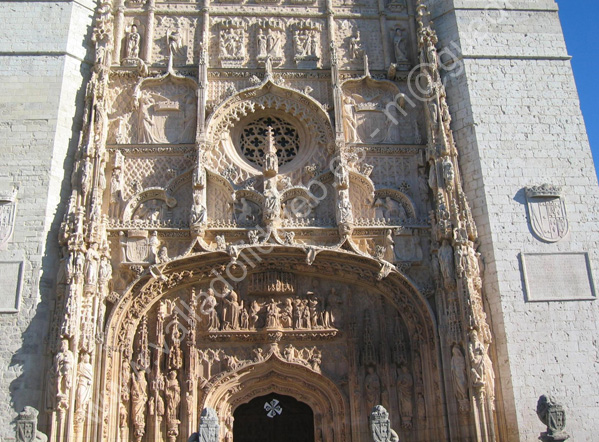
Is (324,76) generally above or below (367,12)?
below

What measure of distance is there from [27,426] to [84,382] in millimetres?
1169

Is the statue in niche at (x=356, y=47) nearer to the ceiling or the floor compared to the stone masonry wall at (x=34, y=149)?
nearer to the ceiling

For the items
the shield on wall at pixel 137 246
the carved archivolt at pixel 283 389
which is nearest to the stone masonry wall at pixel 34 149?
the shield on wall at pixel 137 246

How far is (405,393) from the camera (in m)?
11.7

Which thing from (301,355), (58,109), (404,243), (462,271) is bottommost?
(301,355)

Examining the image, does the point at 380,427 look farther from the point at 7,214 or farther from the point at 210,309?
the point at 7,214

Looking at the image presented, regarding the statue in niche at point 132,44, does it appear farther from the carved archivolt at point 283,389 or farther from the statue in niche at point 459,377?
the statue in niche at point 459,377

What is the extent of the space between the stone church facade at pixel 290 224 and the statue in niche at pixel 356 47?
0.16 feet

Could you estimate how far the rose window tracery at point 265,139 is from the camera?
13.4 meters

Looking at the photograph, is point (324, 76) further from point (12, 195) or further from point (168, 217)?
point (12, 195)

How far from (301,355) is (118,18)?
25.4 ft

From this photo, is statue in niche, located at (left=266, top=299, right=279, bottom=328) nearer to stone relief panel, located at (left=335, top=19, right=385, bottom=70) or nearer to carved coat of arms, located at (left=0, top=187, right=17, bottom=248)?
carved coat of arms, located at (left=0, top=187, right=17, bottom=248)

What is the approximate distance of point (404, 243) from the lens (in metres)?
12.3

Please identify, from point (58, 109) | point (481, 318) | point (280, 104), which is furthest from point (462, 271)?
point (58, 109)
